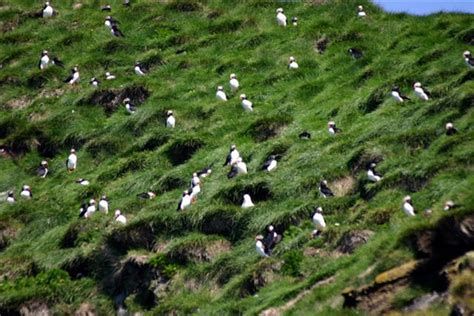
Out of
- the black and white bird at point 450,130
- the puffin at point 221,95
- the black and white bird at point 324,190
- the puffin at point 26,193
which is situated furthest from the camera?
the puffin at point 221,95

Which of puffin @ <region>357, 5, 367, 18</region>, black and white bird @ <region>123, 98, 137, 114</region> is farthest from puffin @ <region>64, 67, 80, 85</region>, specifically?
puffin @ <region>357, 5, 367, 18</region>

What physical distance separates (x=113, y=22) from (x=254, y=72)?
25.1 ft

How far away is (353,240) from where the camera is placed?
25.4 m

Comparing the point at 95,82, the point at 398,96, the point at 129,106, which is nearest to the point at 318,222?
the point at 398,96

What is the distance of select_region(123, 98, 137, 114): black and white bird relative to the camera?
127 feet

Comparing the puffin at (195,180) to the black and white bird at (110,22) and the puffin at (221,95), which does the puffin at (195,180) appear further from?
the black and white bird at (110,22)

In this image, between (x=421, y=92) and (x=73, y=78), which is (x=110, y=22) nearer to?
(x=73, y=78)

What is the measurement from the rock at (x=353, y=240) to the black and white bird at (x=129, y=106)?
1407 centimetres

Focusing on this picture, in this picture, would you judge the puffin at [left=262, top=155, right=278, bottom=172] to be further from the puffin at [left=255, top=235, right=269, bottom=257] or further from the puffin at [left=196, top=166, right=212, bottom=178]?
the puffin at [left=255, top=235, right=269, bottom=257]

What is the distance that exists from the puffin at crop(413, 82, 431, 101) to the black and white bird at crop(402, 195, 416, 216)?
23.3 ft

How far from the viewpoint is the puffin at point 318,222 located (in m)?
26.8

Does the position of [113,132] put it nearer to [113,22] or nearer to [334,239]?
[113,22]

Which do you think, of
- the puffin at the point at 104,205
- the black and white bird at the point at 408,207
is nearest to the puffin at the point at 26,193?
the puffin at the point at 104,205

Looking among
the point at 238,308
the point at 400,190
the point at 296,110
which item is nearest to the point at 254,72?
the point at 296,110
